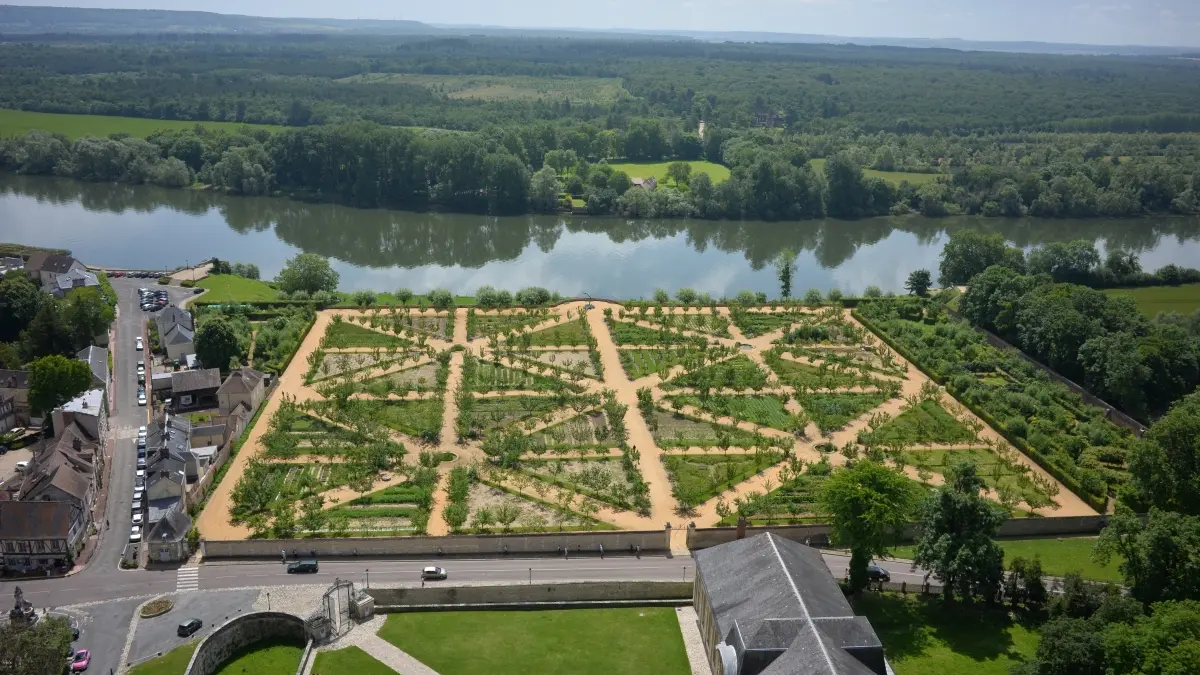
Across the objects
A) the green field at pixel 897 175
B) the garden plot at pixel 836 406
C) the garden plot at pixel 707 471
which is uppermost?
the green field at pixel 897 175

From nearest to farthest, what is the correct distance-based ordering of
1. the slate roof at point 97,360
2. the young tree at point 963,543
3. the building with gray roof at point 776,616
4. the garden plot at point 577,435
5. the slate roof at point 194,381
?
the building with gray roof at point 776,616
the young tree at point 963,543
the garden plot at point 577,435
the slate roof at point 194,381
the slate roof at point 97,360

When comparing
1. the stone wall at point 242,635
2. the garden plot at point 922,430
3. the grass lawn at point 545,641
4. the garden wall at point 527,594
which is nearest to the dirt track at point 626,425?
the garden plot at point 922,430

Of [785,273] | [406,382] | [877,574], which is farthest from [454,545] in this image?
[785,273]

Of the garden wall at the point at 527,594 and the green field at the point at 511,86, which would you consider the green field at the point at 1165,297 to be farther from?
the green field at the point at 511,86

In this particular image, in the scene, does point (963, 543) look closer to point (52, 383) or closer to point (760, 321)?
point (760, 321)

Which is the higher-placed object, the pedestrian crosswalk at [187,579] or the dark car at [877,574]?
the dark car at [877,574]

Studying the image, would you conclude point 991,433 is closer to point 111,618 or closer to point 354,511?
point 354,511

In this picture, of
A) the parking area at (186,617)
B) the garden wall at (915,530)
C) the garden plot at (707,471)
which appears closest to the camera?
the parking area at (186,617)
